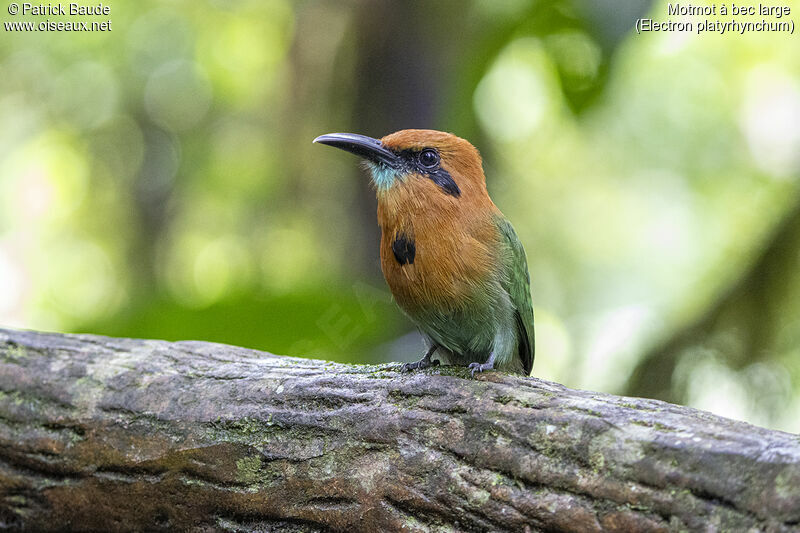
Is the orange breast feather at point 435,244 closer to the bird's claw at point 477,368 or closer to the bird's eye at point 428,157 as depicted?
the bird's eye at point 428,157

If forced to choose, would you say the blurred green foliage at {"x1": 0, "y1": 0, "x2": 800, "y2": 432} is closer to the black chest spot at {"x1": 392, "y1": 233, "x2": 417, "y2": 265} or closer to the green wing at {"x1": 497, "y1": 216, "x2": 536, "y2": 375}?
the green wing at {"x1": 497, "y1": 216, "x2": 536, "y2": 375}

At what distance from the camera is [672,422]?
7.50 feet

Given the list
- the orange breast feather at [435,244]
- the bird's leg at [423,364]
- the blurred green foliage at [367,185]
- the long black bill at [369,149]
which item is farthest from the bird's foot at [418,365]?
the blurred green foliage at [367,185]

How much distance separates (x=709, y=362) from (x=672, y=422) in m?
3.55

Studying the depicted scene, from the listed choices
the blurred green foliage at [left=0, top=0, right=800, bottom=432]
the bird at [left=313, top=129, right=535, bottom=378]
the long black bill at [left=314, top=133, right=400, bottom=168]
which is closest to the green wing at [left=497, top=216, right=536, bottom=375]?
the bird at [left=313, top=129, right=535, bottom=378]

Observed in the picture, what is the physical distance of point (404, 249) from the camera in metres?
3.02

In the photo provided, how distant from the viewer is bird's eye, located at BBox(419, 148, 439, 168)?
3.16 m

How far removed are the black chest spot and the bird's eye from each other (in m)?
0.34

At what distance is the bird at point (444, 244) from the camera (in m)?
2.98

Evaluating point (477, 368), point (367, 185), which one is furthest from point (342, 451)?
point (367, 185)

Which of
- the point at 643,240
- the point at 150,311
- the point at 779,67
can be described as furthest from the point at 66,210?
the point at 779,67

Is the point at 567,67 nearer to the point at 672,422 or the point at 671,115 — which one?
the point at 672,422

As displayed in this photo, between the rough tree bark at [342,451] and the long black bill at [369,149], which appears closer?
the rough tree bark at [342,451]

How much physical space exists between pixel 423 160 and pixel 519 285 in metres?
0.70
